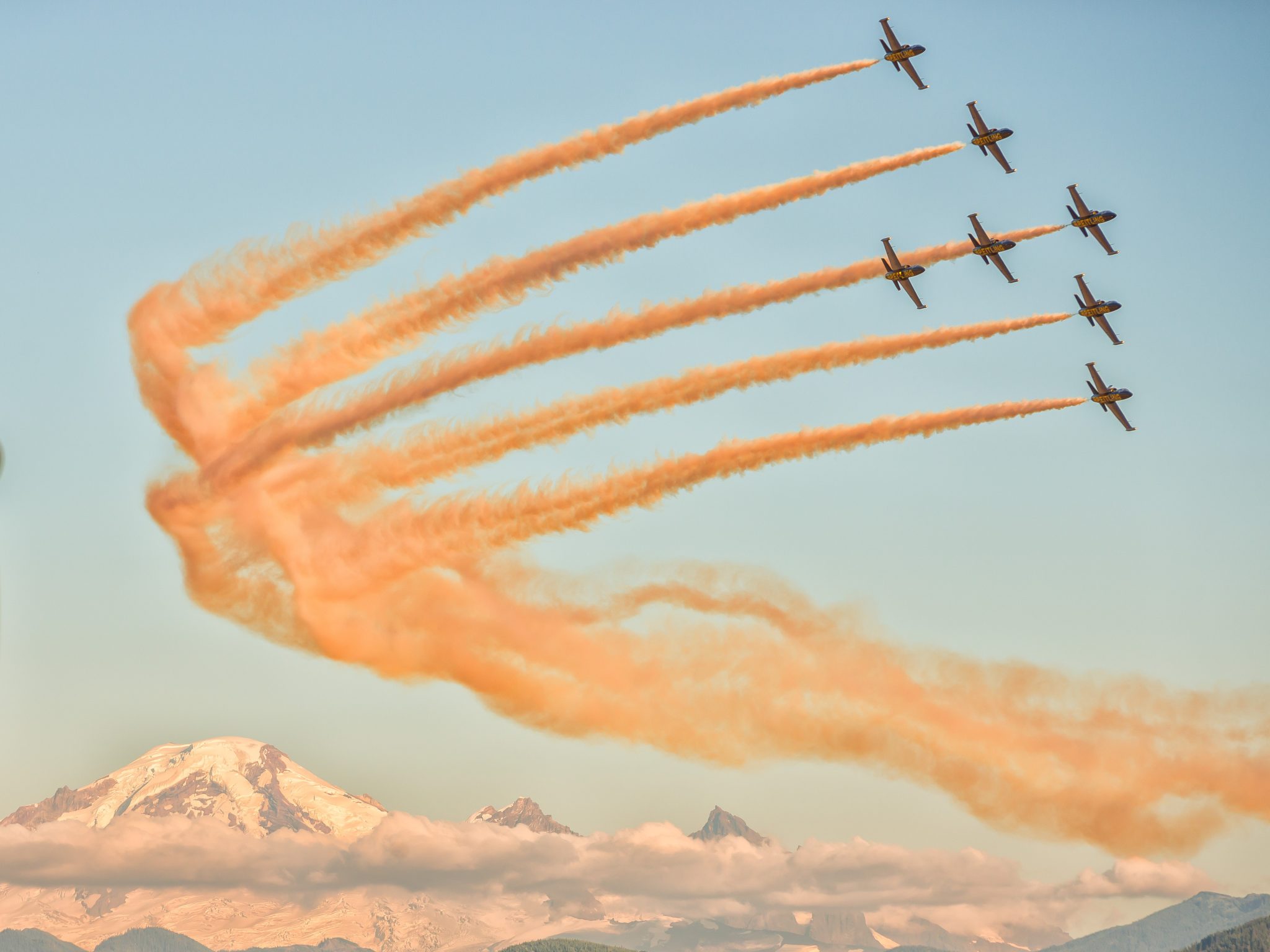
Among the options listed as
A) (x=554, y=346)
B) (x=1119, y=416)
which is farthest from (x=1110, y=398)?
(x=554, y=346)

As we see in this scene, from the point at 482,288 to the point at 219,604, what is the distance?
31168 mm

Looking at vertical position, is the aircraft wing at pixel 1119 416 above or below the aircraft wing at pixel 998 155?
below

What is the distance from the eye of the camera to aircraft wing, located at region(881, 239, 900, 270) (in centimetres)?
8588

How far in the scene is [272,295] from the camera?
3263 inches

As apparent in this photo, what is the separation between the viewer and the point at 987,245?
8819 centimetres

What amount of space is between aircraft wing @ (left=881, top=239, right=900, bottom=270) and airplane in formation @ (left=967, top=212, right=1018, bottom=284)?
18.0ft

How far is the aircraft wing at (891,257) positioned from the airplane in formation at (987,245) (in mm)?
5490

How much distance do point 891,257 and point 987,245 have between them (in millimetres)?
6426

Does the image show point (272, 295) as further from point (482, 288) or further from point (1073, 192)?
point (1073, 192)

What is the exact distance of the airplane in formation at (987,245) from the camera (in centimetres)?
8806

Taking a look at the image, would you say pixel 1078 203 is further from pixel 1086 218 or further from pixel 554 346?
pixel 554 346

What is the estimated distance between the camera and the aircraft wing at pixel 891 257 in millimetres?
85875

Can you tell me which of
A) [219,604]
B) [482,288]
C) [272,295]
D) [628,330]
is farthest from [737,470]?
[219,604]

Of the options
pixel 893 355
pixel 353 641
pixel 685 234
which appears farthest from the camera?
pixel 353 641
